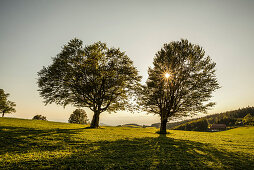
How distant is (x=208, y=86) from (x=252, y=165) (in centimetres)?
2038

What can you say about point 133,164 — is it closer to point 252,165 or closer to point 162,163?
point 162,163

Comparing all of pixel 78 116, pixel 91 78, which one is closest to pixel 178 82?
pixel 91 78

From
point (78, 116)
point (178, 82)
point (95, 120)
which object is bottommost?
point (78, 116)

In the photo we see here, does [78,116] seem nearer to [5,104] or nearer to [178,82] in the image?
[5,104]

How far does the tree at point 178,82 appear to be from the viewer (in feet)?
84.0

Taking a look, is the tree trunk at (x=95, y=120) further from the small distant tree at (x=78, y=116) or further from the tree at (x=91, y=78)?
the small distant tree at (x=78, y=116)

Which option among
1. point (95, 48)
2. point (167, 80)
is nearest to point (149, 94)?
point (167, 80)

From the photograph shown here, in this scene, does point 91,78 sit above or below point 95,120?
above

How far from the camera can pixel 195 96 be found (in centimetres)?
2561

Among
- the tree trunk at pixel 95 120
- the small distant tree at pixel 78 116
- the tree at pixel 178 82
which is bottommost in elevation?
the small distant tree at pixel 78 116

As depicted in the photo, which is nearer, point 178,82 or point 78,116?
point 178,82

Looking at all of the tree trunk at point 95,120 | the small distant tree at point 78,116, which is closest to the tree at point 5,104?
the small distant tree at point 78,116

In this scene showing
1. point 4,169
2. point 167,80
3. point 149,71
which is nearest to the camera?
point 4,169

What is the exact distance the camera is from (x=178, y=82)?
87.4ft
